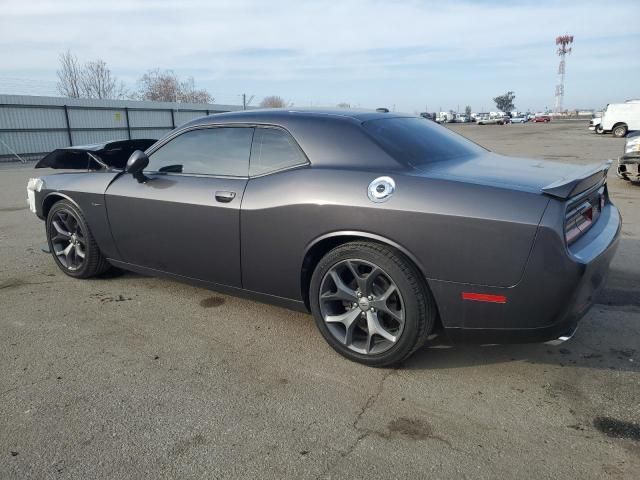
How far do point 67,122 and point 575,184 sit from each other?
923 inches

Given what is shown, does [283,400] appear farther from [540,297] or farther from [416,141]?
[416,141]

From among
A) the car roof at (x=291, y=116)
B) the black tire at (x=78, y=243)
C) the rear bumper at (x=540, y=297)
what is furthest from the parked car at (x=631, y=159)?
the black tire at (x=78, y=243)

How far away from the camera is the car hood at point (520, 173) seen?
2494mm

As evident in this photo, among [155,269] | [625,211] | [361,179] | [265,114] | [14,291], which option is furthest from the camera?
[625,211]

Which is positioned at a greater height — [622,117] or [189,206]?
[622,117]

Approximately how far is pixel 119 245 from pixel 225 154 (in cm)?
131

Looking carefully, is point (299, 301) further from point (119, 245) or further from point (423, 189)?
point (119, 245)

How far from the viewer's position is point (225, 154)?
3477 millimetres

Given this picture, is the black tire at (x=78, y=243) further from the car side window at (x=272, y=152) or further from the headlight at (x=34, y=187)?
the car side window at (x=272, y=152)

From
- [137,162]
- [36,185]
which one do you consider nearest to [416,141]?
[137,162]

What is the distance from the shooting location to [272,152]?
3.26 meters

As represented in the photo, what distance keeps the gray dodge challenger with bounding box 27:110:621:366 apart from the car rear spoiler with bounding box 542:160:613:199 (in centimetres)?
1

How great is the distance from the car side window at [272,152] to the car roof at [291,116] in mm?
81

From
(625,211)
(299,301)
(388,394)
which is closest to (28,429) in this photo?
(299,301)
